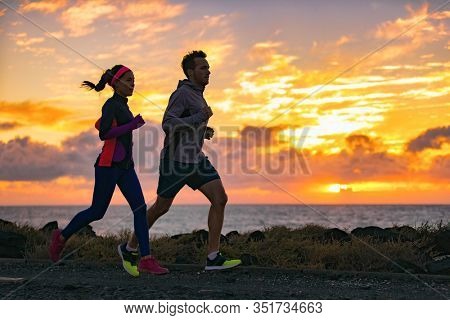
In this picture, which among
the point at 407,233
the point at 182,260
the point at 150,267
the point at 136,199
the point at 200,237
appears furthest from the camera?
the point at 407,233

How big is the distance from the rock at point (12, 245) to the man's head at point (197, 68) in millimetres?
4191

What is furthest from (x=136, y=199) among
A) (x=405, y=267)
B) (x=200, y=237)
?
(x=405, y=267)

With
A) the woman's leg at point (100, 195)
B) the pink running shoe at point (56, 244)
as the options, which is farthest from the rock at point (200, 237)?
the woman's leg at point (100, 195)

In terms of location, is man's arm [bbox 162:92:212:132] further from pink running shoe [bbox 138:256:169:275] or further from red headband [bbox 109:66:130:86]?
pink running shoe [bbox 138:256:169:275]

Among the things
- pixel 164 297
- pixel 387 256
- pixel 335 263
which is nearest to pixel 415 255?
pixel 387 256

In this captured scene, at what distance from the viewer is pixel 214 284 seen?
23.5 feet

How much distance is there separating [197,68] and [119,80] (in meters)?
0.95

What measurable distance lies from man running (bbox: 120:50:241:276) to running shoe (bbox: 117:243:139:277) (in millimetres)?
228

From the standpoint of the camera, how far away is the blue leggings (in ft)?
23.9

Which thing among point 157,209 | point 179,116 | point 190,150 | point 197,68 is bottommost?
point 157,209

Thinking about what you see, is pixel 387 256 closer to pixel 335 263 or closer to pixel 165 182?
pixel 335 263

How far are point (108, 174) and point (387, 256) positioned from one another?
3947 millimetres

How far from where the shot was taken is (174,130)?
7367 millimetres

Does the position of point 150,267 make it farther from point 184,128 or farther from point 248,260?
point 184,128
